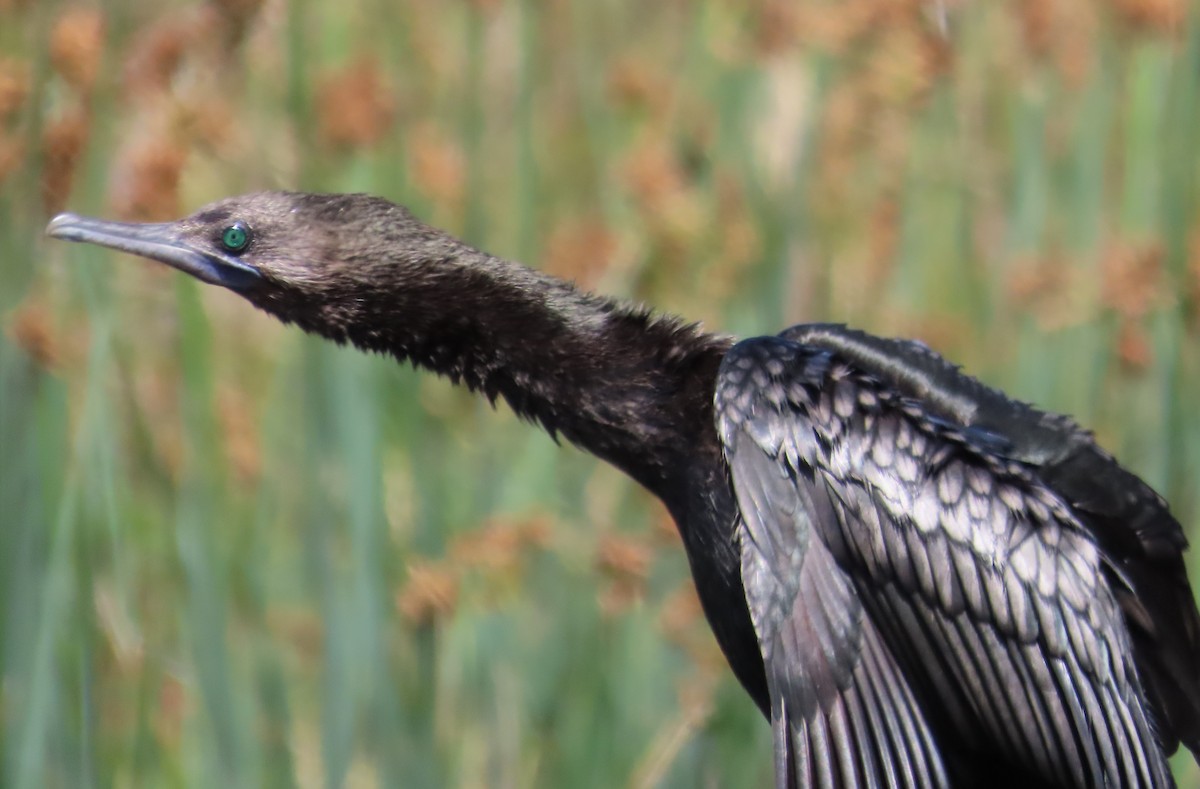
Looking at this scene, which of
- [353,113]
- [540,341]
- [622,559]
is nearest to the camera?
[540,341]

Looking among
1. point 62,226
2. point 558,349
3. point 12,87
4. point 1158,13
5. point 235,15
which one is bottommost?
point 558,349

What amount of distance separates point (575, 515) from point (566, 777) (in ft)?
1.77

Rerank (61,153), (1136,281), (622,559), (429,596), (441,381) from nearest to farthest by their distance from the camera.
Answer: (61,153) < (429,596) < (622,559) < (1136,281) < (441,381)

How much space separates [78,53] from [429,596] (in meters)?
0.94

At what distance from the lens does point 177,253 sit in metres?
2.78

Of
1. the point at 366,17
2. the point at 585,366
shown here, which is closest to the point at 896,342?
the point at 585,366

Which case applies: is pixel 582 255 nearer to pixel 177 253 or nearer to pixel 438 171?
pixel 438 171

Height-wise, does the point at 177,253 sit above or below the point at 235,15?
below

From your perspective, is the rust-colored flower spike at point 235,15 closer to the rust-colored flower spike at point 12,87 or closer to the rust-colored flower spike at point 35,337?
the rust-colored flower spike at point 12,87

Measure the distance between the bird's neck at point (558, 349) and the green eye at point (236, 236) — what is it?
180 mm

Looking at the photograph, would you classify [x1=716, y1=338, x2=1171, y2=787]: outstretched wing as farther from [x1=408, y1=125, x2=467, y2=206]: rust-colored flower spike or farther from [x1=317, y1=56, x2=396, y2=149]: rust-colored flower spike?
[x1=408, y1=125, x2=467, y2=206]: rust-colored flower spike

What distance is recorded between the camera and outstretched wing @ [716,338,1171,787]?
2324 millimetres

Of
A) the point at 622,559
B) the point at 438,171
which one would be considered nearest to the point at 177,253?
the point at 622,559

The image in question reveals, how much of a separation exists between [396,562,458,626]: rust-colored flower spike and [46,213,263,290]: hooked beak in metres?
0.52
